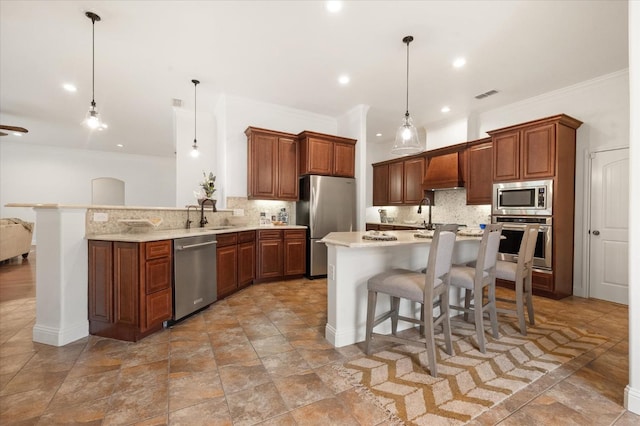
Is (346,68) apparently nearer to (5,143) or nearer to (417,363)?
(417,363)

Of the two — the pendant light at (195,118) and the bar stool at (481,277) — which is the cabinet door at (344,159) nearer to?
the pendant light at (195,118)

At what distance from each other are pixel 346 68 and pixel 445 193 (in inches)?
133

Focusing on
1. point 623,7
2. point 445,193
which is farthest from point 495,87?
point 445,193

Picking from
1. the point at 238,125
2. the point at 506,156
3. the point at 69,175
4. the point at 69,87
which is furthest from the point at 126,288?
the point at 69,175

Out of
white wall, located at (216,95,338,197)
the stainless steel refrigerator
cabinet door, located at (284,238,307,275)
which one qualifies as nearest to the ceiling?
white wall, located at (216,95,338,197)

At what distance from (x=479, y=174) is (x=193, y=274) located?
4.62 metres

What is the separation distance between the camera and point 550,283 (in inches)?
147

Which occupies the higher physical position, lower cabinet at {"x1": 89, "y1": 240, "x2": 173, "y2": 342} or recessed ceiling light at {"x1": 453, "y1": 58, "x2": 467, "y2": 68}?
recessed ceiling light at {"x1": 453, "y1": 58, "x2": 467, "y2": 68}

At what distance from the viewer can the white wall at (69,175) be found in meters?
7.95

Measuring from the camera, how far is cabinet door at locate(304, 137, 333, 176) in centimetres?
476

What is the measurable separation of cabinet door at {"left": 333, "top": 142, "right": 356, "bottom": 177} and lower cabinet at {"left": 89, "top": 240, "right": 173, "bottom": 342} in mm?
3163

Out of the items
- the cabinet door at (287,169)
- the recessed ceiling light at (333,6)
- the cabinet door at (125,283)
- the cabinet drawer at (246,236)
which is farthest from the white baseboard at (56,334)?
the recessed ceiling light at (333,6)

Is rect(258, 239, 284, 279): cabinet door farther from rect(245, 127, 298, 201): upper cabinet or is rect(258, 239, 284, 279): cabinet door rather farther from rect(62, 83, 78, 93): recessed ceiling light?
rect(62, 83, 78, 93): recessed ceiling light

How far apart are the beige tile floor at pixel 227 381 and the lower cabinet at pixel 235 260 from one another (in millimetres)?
744
